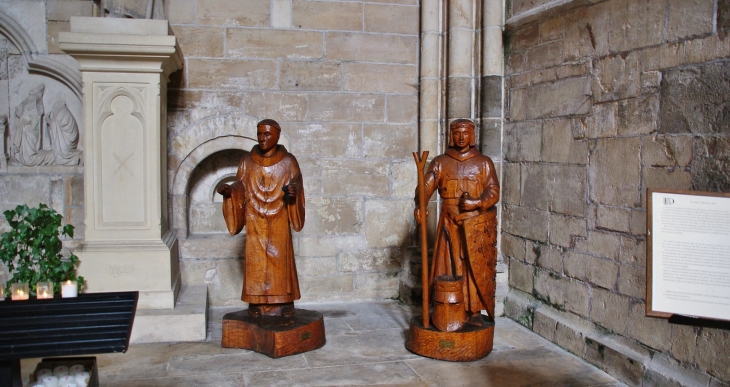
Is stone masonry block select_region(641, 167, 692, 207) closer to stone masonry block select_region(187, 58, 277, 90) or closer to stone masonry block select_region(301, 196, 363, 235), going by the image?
stone masonry block select_region(301, 196, 363, 235)

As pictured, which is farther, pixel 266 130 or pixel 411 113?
pixel 411 113

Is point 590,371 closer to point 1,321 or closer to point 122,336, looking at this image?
point 122,336

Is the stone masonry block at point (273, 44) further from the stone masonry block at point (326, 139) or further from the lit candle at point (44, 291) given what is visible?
the lit candle at point (44, 291)

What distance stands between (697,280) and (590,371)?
1231 millimetres

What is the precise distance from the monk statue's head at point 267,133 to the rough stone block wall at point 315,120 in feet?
4.23

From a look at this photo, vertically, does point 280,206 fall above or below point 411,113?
below

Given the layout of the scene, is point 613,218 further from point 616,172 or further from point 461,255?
point 461,255

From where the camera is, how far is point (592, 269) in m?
4.14

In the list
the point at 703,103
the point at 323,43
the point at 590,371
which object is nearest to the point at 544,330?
the point at 590,371

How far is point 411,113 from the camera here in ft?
18.9

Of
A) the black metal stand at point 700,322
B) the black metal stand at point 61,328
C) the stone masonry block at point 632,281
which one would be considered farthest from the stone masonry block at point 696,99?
the black metal stand at point 61,328

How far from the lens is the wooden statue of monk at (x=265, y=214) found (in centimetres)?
422

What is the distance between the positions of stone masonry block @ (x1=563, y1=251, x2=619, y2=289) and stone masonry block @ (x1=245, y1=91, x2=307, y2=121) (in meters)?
2.50

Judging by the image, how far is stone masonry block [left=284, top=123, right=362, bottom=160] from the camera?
555cm
